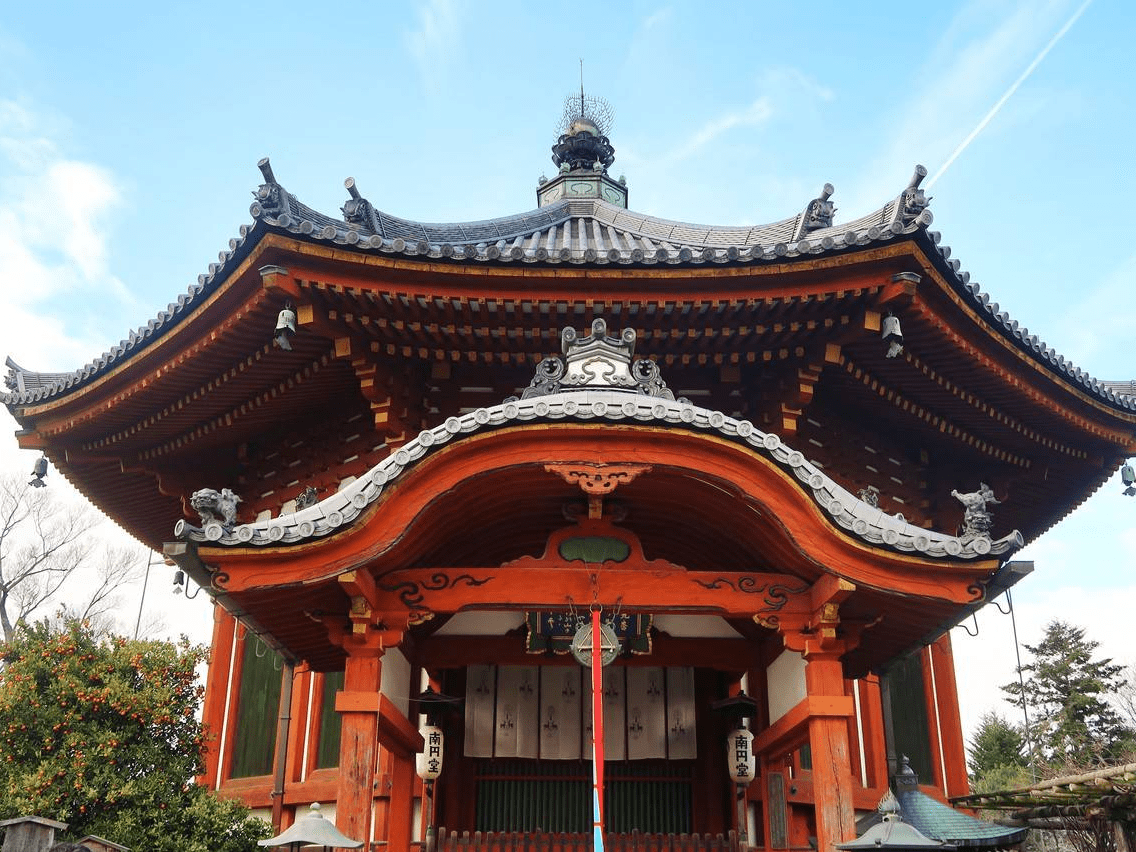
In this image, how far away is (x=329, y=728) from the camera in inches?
407

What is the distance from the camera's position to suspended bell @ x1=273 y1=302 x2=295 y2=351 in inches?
340

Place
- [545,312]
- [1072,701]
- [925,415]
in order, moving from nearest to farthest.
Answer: [545,312]
[925,415]
[1072,701]

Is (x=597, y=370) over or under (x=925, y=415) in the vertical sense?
under

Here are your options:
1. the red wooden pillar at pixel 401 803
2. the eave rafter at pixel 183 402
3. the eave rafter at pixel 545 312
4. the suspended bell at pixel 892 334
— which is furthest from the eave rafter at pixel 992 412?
the eave rafter at pixel 183 402

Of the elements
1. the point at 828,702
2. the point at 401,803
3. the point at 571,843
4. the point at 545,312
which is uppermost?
the point at 545,312

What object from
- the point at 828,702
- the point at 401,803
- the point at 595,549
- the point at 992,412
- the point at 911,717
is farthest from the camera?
the point at 911,717

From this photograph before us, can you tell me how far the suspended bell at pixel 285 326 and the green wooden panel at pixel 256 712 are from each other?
3.99 m

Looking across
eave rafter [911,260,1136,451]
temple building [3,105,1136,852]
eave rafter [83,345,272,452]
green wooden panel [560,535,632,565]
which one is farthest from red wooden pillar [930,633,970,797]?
eave rafter [83,345,272,452]

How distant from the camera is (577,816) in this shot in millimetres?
9305

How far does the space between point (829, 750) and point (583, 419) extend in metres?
3.00

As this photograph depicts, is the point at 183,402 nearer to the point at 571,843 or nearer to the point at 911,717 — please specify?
the point at 571,843

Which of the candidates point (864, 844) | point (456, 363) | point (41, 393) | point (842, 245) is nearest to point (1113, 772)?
point (864, 844)

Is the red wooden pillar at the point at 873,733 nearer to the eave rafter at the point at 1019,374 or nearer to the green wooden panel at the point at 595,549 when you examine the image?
the eave rafter at the point at 1019,374

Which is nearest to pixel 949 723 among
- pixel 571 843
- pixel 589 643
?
pixel 571 843
